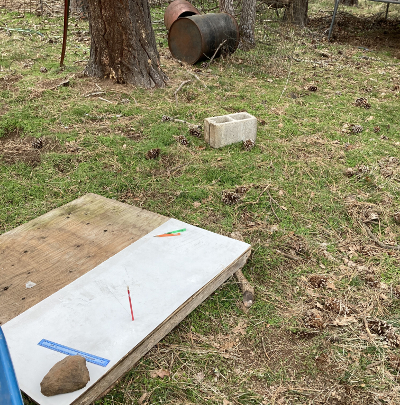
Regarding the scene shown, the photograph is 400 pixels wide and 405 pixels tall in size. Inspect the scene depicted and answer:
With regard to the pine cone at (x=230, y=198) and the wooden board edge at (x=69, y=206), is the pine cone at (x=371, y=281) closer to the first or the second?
the pine cone at (x=230, y=198)

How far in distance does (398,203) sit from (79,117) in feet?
11.5

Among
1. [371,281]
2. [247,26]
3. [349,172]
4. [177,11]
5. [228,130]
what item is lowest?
[371,281]

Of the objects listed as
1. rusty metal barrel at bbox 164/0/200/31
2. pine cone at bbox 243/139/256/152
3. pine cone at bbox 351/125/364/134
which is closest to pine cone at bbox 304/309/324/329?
pine cone at bbox 243/139/256/152

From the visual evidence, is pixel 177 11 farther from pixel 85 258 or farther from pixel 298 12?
pixel 85 258

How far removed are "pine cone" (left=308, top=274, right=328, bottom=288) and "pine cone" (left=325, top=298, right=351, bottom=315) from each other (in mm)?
156

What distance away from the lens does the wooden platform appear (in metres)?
1.95

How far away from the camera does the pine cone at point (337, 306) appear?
228 cm

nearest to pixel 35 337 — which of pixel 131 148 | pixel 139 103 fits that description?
pixel 131 148

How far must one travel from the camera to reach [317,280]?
250 centimetres

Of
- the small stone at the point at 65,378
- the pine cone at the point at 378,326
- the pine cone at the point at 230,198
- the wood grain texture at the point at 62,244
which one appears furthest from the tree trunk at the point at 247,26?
Result: the small stone at the point at 65,378

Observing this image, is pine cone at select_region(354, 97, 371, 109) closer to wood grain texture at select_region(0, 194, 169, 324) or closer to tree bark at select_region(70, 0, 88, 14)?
wood grain texture at select_region(0, 194, 169, 324)

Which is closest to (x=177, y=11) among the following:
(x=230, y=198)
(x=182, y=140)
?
(x=182, y=140)

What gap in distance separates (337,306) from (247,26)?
701 centimetres

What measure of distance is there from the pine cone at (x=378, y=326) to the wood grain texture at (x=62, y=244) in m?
1.47
